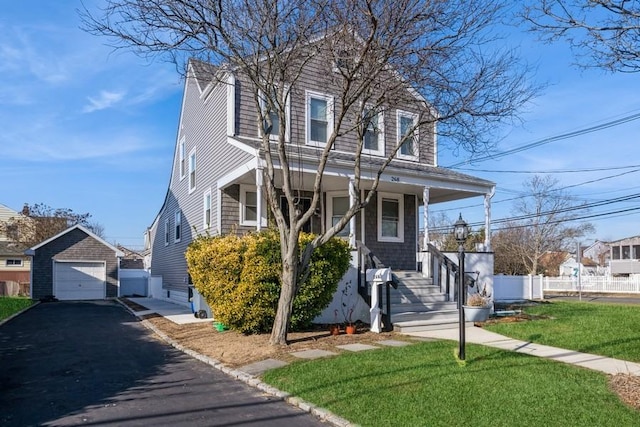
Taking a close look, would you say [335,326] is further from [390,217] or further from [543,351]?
[390,217]

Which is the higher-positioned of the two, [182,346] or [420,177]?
[420,177]

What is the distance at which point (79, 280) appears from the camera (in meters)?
27.5

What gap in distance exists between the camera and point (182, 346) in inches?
398

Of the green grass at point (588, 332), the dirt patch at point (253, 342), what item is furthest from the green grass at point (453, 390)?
the green grass at point (588, 332)

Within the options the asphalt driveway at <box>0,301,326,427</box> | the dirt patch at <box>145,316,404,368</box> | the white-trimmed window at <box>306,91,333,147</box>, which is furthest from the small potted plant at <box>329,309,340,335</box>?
the white-trimmed window at <box>306,91,333,147</box>

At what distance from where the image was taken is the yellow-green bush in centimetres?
1030

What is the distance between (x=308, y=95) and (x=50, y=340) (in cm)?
952

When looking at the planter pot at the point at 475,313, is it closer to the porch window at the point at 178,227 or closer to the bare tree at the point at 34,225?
the porch window at the point at 178,227

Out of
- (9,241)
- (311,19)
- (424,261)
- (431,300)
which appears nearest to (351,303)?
(431,300)

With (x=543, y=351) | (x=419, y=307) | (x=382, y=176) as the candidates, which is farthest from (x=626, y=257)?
(x=543, y=351)

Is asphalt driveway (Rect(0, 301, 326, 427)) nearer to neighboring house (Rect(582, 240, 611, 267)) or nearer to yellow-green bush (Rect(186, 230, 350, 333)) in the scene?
yellow-green bush (Rect(186, 230, 350, 333))

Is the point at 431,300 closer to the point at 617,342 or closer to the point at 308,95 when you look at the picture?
the point at 617,342

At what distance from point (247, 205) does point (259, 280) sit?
16.6 feet

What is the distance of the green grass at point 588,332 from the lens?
342 inches
